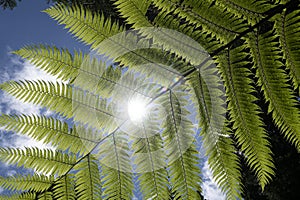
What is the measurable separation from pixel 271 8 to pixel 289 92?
1.04 feet

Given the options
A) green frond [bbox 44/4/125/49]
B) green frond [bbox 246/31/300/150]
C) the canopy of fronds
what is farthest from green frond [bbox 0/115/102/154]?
green frond [bbox 246/31/300/150]

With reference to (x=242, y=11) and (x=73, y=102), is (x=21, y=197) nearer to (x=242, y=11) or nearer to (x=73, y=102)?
(x=73, y=102)

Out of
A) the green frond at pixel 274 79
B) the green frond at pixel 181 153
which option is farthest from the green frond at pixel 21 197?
the green frond at pixel 274 79

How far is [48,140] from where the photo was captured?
3.86ft

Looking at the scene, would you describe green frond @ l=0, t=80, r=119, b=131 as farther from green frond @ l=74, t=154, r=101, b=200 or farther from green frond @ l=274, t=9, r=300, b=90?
green frond @ l=274, t=9, r=300, b=90

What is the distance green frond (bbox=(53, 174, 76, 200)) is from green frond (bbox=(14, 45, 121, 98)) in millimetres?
374

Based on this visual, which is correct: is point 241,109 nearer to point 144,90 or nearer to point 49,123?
point 144,90

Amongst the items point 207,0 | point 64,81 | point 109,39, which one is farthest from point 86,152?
point 207,0

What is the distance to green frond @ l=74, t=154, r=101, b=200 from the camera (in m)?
1.14

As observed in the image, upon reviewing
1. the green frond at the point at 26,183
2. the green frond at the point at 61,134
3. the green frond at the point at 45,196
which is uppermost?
the green frond at the point at 61,134

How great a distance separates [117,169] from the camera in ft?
3.68

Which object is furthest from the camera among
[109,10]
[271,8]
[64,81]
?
[109,10]

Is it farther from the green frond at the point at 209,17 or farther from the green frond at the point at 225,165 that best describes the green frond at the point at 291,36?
the green frond at the point at 225,165

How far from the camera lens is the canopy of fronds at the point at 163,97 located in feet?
3.59
